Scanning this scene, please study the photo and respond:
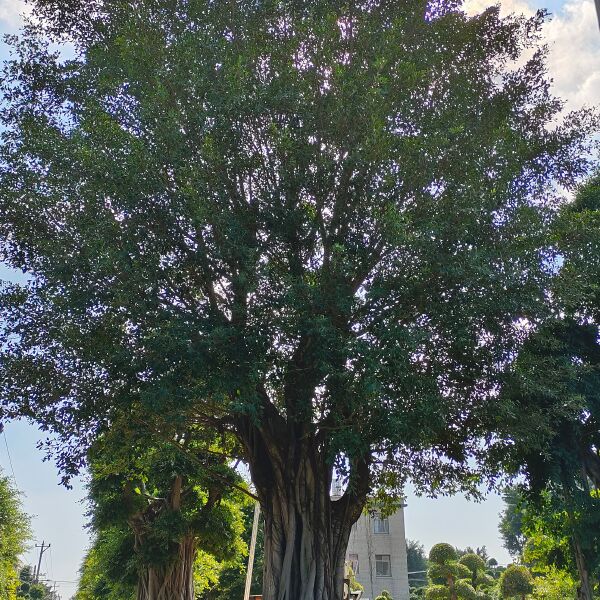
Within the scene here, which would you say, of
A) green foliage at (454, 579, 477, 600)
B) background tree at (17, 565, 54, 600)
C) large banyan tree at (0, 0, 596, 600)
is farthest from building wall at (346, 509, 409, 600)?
background tree at (17, 565, 54, 600)

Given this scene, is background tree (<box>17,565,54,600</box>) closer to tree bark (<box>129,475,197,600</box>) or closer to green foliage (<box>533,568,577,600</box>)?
tree bark (<box>129,475,197,600</box>)

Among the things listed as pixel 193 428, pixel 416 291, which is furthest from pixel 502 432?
pixel 193 428

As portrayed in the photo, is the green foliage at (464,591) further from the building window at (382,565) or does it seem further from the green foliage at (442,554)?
the building window at (382,565)

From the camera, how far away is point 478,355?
28.5ft

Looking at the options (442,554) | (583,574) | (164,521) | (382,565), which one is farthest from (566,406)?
(382,565)

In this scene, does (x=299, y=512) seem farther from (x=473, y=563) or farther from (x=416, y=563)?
(x=416, y=563)

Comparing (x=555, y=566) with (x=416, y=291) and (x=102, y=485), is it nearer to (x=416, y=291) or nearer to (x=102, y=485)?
(x=416, y=291)

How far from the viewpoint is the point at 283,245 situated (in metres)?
8.48

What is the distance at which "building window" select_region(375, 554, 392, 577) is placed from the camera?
3155cm

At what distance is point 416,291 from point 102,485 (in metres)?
11.3

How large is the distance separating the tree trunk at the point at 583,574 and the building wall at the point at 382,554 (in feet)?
64.4

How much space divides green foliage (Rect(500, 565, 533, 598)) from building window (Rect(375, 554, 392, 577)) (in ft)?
30.1

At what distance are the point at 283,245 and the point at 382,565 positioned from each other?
90.6ft

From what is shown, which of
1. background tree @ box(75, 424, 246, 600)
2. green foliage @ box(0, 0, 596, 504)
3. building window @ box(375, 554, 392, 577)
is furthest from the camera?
building window @ box(375, 554, 392, 577)
